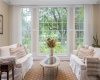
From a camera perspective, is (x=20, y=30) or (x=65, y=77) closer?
(x=65, y=77)

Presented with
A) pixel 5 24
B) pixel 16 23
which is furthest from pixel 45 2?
pixel 5 24

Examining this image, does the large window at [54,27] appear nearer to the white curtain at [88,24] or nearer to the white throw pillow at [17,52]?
the white curtain at [88,24]

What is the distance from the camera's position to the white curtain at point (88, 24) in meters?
6.71

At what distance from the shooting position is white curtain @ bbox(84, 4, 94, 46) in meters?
6.71

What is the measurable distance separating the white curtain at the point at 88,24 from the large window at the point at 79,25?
25 cm

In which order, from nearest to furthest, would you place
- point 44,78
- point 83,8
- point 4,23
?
1. point 44,78
2. point 4,23
3. point 83,8

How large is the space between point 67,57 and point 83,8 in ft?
8.21

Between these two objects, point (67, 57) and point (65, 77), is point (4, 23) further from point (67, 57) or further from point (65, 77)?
point (65, 77)

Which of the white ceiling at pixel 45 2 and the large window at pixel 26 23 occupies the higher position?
the white ceiling at pixel 45 2

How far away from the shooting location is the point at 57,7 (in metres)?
7.09

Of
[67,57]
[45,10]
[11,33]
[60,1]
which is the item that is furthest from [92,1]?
[11,33]

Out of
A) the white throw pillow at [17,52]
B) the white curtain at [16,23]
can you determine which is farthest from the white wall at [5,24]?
the white throw pillow at [17,52]

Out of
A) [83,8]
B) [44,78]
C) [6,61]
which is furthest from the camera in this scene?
[83,8]

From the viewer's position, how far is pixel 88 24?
6.72m
